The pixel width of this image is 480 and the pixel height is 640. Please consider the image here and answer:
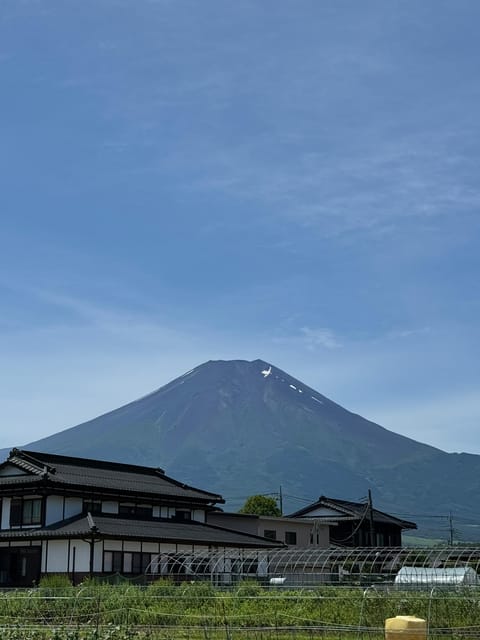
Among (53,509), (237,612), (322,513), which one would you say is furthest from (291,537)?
(237,612)

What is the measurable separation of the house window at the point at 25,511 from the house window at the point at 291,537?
852 inches

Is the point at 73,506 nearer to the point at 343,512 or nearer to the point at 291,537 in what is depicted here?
the point at 291,537

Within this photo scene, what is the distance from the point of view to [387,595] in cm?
2550

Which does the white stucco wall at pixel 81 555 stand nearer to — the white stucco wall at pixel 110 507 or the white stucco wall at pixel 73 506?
the white stucco wall at pixel 73 506

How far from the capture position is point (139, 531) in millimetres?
40938

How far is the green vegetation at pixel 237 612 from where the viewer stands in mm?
23531

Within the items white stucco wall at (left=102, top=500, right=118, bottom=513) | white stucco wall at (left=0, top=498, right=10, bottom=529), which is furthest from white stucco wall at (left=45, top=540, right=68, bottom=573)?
white stucco wall at (left=102, top=500, right=118, bottom=513)

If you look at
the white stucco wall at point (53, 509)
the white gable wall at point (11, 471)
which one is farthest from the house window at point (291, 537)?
the white gable wall at point (11, 471)

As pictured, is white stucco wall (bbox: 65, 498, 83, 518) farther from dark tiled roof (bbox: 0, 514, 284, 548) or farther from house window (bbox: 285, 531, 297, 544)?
house window (bbox: 285, 531, 297, 544)

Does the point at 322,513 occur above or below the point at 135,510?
above

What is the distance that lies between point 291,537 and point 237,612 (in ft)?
109

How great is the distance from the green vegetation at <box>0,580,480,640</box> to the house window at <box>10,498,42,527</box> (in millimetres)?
12055

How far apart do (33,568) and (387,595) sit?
2021 cm

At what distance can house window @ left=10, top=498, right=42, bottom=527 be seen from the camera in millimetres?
41353
